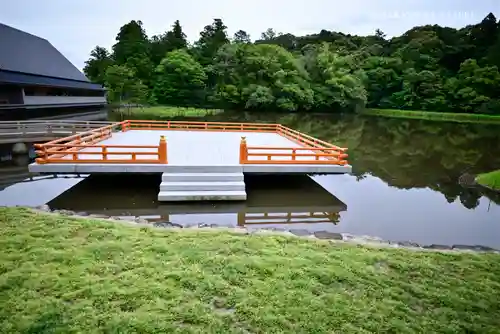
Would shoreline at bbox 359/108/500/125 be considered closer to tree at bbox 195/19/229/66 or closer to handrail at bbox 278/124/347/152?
tree at bbox 195/19/229/66

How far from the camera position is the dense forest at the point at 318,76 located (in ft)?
113

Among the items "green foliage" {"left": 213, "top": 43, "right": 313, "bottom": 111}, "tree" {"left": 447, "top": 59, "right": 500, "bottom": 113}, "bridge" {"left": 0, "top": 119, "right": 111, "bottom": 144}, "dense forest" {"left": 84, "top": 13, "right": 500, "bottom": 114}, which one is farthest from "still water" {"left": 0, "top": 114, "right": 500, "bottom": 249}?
"tree" {"left": 447, "top": 59, "right": 500, "bottom": 113}

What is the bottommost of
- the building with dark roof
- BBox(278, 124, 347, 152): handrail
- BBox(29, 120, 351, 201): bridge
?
BBox(29, 120, 351, 201): bridge

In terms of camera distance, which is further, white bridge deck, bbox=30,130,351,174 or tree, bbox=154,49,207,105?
tree, bbox=154,49,207,105

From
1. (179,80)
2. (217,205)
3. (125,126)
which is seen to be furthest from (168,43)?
(217,205)

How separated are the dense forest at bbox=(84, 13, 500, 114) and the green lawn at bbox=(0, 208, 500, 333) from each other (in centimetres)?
3054

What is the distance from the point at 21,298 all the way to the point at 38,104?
22.2 m

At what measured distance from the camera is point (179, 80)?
3584 cm

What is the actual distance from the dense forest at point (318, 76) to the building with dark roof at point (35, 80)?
20.5 feet

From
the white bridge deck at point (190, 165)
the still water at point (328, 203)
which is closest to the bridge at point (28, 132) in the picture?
the still water at point (328, 203)

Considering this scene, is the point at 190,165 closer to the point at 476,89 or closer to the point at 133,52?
the point at 476,89

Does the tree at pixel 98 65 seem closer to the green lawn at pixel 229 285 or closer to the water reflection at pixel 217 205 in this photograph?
the water reflection at pixel 217 205

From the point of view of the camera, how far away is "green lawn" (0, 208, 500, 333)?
2.84m

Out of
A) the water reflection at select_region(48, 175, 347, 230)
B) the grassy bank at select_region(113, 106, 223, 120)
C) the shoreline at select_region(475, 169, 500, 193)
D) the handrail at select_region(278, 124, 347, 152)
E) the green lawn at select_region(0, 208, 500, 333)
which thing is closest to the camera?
the green lawn at select_region(0, 208, 500, 333)
